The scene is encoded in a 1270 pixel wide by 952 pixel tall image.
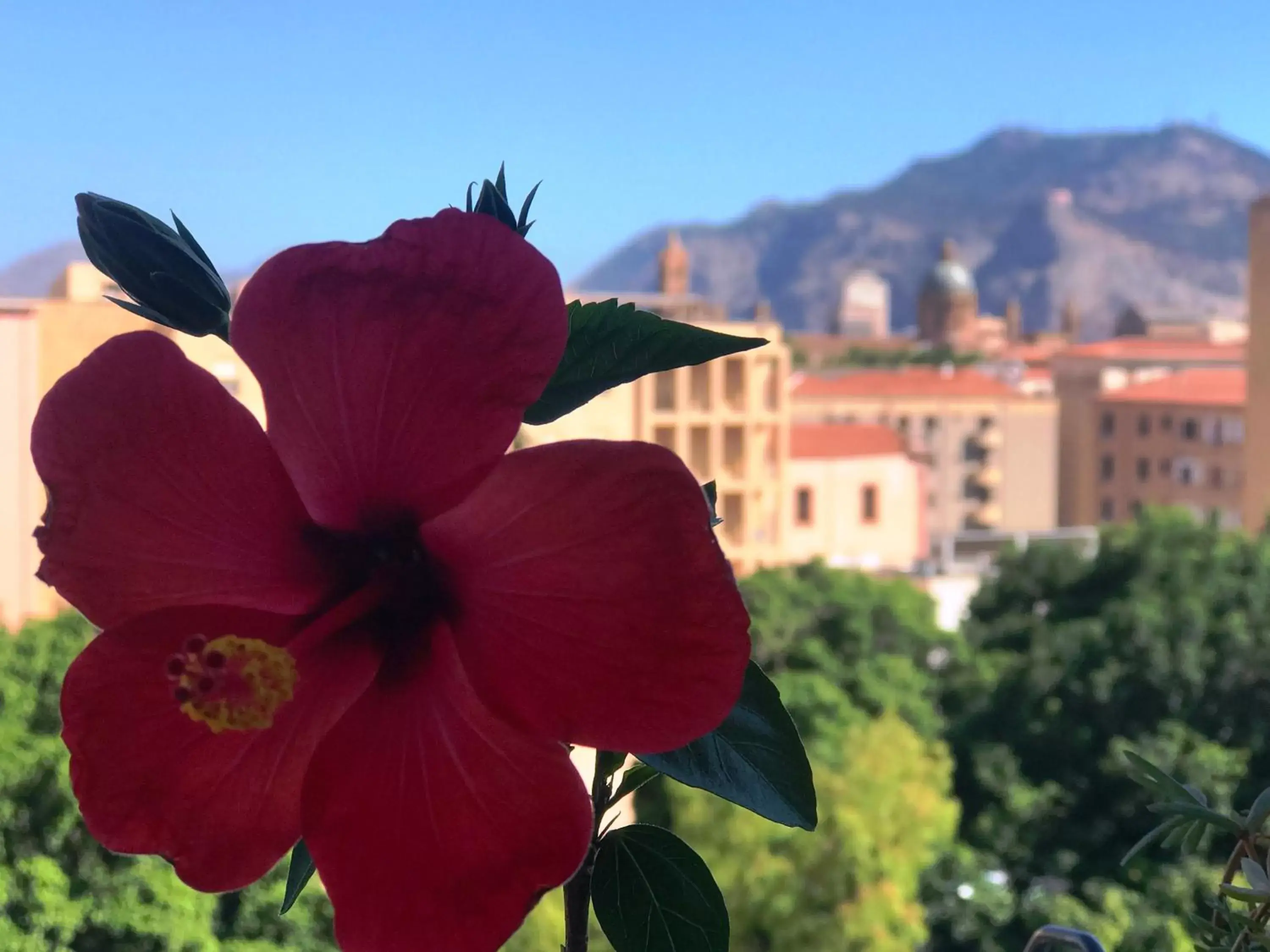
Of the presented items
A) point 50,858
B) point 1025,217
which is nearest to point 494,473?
point 50,858

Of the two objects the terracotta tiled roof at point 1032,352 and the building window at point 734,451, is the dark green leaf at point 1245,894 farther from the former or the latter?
the terracotta tiled roof at point 1032,352

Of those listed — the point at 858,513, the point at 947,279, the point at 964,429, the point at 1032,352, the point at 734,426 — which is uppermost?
the point at 947,279

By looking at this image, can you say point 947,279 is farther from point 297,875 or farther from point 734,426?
point 297,875

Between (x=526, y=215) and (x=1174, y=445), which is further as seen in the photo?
(x=1174, y=445)

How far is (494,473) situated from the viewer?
0.19 m

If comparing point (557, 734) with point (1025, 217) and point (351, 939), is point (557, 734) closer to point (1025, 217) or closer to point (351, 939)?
point (351, 939)

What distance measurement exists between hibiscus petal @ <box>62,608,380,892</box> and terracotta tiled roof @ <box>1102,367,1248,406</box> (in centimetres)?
1461

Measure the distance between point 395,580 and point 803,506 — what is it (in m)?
11.2

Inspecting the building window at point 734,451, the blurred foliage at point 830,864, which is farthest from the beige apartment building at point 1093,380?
the blurred foliage at point 830,864

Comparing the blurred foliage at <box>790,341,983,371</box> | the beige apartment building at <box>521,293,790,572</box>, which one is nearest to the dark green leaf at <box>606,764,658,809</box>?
the beige apartment building at <box>521,293,790,572</box>

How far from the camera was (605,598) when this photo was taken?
0.61 feet

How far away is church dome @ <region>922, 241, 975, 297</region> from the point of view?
89.2ft

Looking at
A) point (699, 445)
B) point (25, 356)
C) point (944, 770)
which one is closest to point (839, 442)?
point (699, 445)

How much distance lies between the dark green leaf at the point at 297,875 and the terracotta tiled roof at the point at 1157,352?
1744 centimetres
